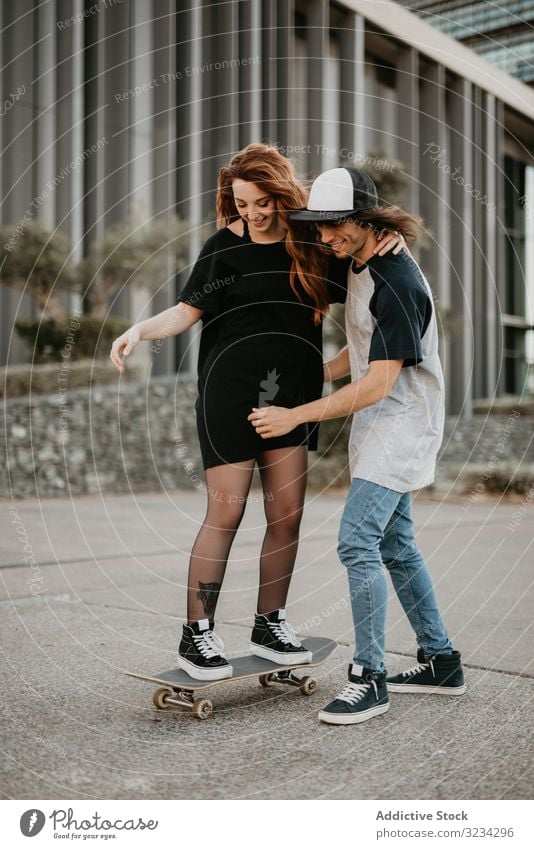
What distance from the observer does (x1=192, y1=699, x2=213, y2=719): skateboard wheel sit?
332cm

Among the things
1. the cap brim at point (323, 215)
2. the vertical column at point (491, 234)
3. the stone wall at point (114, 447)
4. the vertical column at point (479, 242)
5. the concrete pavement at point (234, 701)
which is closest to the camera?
the concrete pavement at point (234, 701)

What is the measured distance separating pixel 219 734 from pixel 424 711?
2.50 feet

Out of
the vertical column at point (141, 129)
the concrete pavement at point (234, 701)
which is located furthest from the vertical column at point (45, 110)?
the concrete pavement at point (234, 701)

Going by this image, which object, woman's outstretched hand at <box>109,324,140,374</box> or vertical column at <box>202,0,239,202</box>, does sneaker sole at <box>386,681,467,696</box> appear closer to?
woman's outstretched hand at <box>109,324,140,374</box>

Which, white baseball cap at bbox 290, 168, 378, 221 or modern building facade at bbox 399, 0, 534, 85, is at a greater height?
modern building facade at bbox 399, 0, 534, 85

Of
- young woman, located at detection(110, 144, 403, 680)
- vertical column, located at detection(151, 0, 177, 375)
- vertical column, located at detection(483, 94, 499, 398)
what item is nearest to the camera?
young woman, located at detection(110, 144, 403, 680)

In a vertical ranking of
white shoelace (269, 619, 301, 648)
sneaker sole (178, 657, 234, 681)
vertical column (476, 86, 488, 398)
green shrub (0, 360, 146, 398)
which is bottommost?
sneaker sole (178, 657, 234, 681)

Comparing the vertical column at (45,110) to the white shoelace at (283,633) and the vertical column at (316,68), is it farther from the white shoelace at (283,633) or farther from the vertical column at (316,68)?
the white shoelace at (283,633)

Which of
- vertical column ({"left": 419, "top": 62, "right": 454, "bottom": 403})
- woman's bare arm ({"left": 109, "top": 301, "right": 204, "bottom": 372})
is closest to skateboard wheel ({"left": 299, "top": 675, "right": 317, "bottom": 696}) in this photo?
woman's bare arm ({"left": 109, "top": 301, "right": 204, "bottom": 372})

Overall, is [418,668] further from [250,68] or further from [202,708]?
[250,68]

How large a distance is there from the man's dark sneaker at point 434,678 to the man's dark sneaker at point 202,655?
0.68m

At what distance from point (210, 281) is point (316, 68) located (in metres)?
16.3

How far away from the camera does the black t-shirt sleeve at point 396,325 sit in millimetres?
3195

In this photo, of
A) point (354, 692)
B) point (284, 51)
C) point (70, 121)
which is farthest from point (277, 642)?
point (284, 51)
